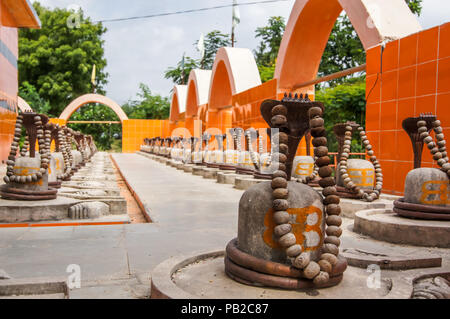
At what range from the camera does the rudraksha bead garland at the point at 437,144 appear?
4898mm

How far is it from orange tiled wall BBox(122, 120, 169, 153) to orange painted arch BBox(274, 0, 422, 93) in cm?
2733

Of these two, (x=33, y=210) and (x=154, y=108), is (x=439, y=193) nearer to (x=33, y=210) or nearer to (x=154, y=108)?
(x=33, y=210)

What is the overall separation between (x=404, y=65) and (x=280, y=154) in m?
6.46

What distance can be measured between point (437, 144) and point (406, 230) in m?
1.25

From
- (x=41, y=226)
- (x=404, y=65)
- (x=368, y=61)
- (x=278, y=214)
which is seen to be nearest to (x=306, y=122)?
(x=278, y=214)

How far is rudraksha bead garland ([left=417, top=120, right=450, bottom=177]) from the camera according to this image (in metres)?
4.90

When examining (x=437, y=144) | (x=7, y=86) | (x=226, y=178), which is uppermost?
(x=7, y=86)

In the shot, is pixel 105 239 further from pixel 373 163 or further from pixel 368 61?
pixel 368 61

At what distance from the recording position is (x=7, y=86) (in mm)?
17844

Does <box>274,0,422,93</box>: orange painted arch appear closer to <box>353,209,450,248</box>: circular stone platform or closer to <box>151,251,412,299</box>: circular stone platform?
<box>353,209,450,248</box>: circular stone platform

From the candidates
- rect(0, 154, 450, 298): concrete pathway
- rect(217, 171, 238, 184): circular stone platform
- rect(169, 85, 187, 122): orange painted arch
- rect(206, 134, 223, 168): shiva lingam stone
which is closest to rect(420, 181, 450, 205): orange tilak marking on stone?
rect(0, 154, 450, 298): concrete pathway

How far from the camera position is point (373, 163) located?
671 centimetres

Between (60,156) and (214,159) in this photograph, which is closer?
(60,156)

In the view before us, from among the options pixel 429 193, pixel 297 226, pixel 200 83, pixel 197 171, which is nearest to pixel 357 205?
pixel 429 193
